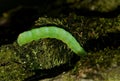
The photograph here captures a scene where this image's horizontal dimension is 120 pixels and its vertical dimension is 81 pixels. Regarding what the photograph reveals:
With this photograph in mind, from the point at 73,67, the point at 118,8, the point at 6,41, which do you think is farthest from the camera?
the point at 118,8

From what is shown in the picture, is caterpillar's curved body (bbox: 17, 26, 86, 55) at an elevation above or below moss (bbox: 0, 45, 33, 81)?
above

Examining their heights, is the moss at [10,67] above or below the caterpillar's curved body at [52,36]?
below

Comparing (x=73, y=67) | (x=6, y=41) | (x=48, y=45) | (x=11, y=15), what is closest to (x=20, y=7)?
(x=11, y=15)

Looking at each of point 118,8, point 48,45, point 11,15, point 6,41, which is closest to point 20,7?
point 11,15

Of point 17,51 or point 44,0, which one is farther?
point 44,0

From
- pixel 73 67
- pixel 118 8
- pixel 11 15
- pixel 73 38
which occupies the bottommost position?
pixel 73 67

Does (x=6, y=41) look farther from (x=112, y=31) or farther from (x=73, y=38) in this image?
(x=112, y=31)

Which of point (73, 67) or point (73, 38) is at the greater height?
point (73, 38)

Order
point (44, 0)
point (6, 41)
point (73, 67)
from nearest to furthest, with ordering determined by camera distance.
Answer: point (73, 67) < point (6, 41) < point (44, 0)
